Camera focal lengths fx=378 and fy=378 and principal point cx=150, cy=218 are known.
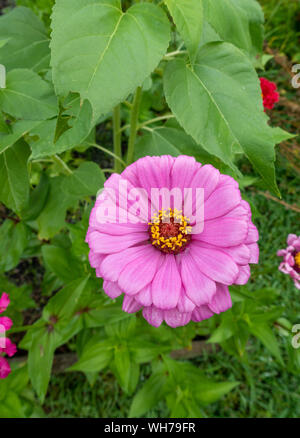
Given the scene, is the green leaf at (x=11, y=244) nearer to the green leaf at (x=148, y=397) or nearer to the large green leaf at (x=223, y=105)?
the green leaf at (x=148, y=397)

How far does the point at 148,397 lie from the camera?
100 centimetres

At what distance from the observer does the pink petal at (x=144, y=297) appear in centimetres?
57

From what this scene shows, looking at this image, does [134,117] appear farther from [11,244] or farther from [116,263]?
[11,244]

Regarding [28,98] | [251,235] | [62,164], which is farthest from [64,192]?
[251,235]

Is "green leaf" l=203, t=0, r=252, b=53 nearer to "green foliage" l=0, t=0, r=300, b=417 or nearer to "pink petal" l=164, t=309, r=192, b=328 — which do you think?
"green foliage" l=0, t=0, r=300, b=417

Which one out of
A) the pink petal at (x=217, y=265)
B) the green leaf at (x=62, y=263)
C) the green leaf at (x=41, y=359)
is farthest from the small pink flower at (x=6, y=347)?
the pink petal at (x=217, y=265)

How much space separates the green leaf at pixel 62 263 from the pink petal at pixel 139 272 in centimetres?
39

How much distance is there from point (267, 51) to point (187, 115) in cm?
139

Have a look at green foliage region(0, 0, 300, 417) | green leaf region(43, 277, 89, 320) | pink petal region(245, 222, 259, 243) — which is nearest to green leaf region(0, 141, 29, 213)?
green foliage region(0, 0, 300, 417)

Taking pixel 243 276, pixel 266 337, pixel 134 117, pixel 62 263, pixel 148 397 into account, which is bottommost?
pixel 148 397

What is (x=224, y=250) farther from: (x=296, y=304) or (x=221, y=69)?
(x=296, y=304)

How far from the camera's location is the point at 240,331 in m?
1.00

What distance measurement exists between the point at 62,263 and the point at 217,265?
20.9 inches
